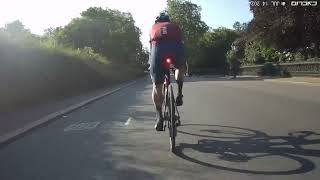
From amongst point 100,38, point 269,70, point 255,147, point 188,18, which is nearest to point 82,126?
point 255,147

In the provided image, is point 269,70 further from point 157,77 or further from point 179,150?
point 179,150

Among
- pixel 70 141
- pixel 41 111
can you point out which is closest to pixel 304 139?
pixel 70 141

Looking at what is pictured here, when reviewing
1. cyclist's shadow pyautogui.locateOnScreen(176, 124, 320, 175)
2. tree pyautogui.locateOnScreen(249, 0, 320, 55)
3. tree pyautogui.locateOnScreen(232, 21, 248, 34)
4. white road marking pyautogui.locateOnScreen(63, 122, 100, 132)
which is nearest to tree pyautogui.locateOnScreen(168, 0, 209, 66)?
A: tree pyautogui.locateOnScreen(232, 21, 248, 34)

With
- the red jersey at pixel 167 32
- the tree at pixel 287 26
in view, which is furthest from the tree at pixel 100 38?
the red jersey at pixel 167 32

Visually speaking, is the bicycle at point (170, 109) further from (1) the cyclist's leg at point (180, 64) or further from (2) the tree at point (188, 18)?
(2) the tree at point (188, 18)

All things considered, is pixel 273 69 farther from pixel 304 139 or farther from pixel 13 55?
pixel 304 139

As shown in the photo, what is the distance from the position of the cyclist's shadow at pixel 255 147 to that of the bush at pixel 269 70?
163ft

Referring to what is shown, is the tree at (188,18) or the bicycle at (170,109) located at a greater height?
the tree at (188,18)

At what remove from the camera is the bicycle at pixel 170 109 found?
862 cm

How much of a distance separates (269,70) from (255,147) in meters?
55.0

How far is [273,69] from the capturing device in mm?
61438

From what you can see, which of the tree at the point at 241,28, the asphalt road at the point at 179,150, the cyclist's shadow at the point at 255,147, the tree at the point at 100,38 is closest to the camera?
the asphalt road at the point at 179,150

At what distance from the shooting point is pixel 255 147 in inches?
347

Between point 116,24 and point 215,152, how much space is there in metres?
95.5
